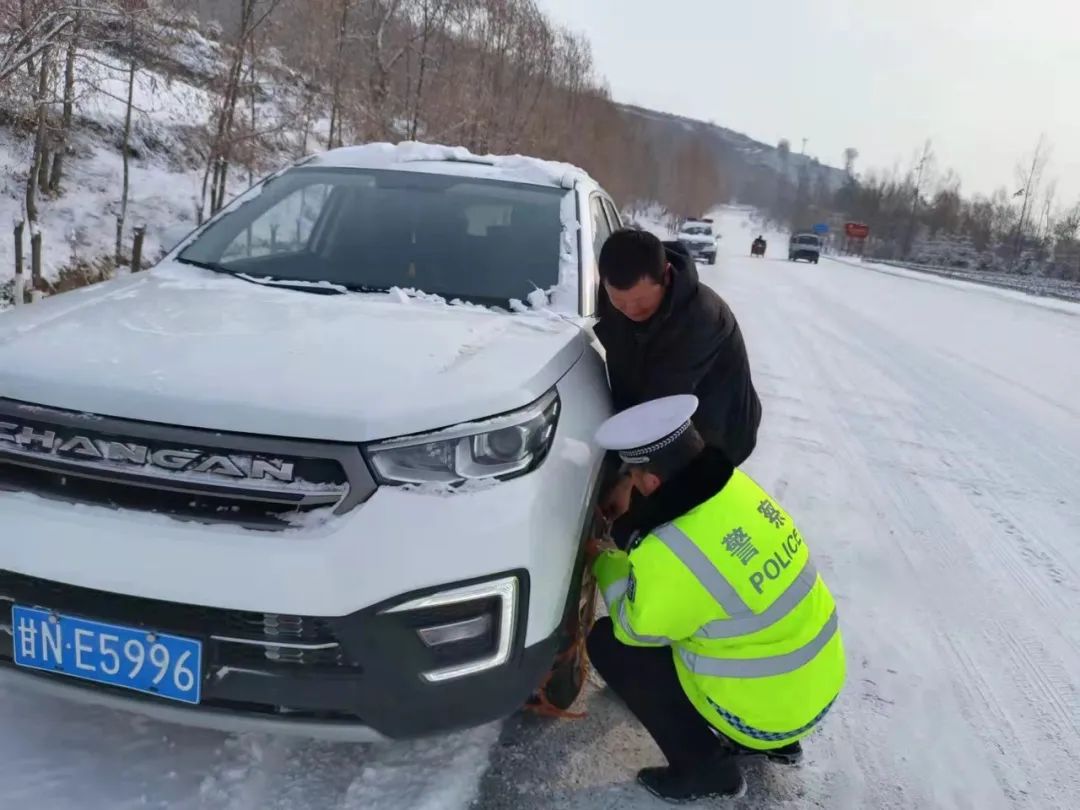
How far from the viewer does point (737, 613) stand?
2.02 m

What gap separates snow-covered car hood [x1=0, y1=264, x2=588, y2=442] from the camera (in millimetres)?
1779

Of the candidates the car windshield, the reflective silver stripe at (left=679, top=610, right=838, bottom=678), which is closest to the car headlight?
the reflective silver stripe at (left=679, top=610, right=838, bottom=678)

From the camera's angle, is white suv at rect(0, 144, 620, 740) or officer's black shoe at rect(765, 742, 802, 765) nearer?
white suv at rect(0, 144, 620, 740)

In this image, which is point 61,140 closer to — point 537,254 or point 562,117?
point 537,254

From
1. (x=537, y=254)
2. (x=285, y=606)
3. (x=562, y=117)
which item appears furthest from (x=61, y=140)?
(x=562, y=117)

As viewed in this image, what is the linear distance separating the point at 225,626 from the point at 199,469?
1.09 ft

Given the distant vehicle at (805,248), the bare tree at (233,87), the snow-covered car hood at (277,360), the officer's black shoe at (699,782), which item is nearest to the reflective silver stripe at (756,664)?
the officer's black shoe at (699,782)

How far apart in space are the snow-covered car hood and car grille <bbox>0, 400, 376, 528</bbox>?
3 centimetres

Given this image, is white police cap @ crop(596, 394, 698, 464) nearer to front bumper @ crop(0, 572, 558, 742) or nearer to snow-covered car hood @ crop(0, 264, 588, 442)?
snow-covered car hood @ crop(0, 264, 588, 442)

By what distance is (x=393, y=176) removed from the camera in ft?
11.8

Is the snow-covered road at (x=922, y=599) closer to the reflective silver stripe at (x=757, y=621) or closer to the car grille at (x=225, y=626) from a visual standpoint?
the reflective silver stripe at (x=757, y=621)

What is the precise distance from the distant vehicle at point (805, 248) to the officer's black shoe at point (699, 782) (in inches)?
1650

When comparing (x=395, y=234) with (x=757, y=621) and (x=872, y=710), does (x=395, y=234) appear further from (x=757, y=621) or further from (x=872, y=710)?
(x=872, y=710)

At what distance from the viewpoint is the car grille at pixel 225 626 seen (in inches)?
68.0
